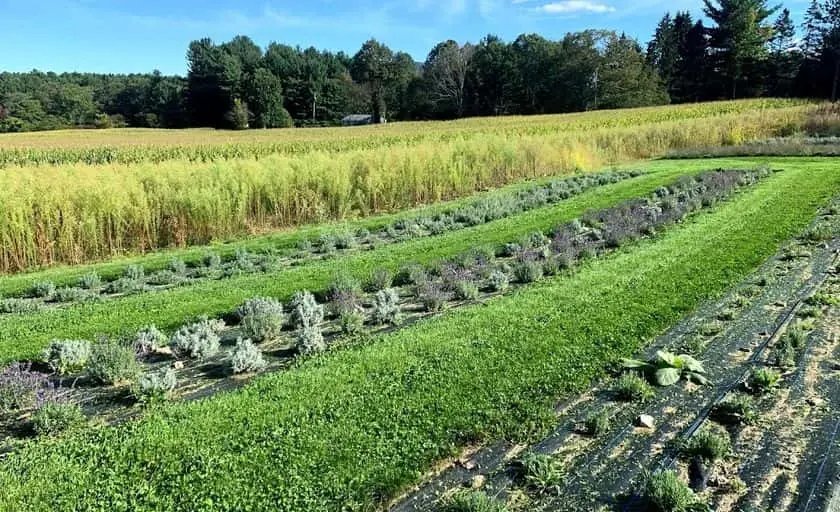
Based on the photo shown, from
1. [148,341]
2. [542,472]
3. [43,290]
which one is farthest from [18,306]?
[542,472]

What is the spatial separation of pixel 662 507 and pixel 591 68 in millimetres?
56219

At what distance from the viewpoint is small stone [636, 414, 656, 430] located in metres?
3.41

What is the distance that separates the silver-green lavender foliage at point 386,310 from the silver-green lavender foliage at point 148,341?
74.9 inches

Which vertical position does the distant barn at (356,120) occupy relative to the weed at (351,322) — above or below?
above

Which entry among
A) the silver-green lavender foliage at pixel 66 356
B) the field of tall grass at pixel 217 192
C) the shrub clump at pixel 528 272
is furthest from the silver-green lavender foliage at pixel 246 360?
the field of tall grass at pixel 217 192

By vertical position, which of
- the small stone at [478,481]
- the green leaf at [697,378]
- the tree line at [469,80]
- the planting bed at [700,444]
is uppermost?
the tree line at [469,80]

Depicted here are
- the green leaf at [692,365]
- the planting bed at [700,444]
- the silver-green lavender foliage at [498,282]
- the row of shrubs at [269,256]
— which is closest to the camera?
the planting bed at [700,444]

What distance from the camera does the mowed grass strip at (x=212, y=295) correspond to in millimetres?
5398

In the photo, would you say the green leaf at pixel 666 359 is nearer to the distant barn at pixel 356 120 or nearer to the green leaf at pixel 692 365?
the green leaf at pixel 692 365

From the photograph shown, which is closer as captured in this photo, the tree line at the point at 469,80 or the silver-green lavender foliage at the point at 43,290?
the silver-green lavender foliage at the point at 43,290

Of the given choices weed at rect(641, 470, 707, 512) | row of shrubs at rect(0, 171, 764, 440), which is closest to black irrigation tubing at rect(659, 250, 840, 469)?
weed at rect(641, 470, 707, 512)

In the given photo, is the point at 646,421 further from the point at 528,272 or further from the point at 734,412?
the point at 528,272

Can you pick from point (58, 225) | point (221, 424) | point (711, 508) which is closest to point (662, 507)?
point (711, 508)

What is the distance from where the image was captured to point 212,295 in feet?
21.4
